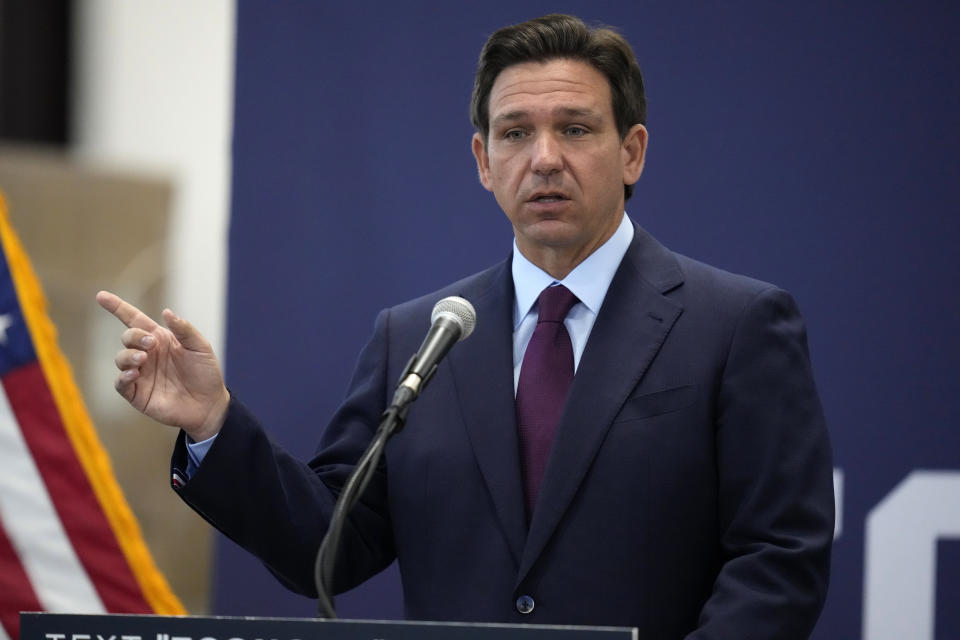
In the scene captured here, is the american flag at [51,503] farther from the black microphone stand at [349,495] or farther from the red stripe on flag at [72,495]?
the black microphone stand at [349,495]

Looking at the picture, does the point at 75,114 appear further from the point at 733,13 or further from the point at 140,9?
the point at 733,13

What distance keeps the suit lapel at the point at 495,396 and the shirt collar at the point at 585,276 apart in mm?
20

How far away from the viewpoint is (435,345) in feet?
3.98

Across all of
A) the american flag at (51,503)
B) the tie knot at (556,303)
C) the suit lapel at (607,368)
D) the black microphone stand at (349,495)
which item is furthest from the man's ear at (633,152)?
the american flag at (51,503)

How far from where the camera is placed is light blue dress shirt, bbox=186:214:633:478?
1.68m

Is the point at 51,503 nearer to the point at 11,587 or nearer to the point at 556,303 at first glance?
the point at 11,587

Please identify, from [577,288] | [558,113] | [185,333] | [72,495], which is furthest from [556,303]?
[72,495]

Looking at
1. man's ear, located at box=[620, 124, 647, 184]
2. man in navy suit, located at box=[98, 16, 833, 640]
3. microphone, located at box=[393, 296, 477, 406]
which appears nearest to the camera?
microphone, located at box=[393, 296, 477, 406]

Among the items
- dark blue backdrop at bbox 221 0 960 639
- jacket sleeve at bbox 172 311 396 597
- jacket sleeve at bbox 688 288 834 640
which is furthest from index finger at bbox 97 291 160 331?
dark blue backdrop at bbox 221 0 960 639

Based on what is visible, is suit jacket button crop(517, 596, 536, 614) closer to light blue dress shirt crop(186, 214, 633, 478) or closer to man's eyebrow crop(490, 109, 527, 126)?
light blue dress shirt crop(186, 214, 633, 478)

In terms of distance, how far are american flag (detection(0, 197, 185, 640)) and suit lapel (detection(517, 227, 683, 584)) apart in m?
1.12

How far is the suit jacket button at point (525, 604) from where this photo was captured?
151cm

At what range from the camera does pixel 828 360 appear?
2225 mm

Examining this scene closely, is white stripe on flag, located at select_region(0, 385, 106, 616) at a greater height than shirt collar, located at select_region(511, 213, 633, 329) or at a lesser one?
lesser
